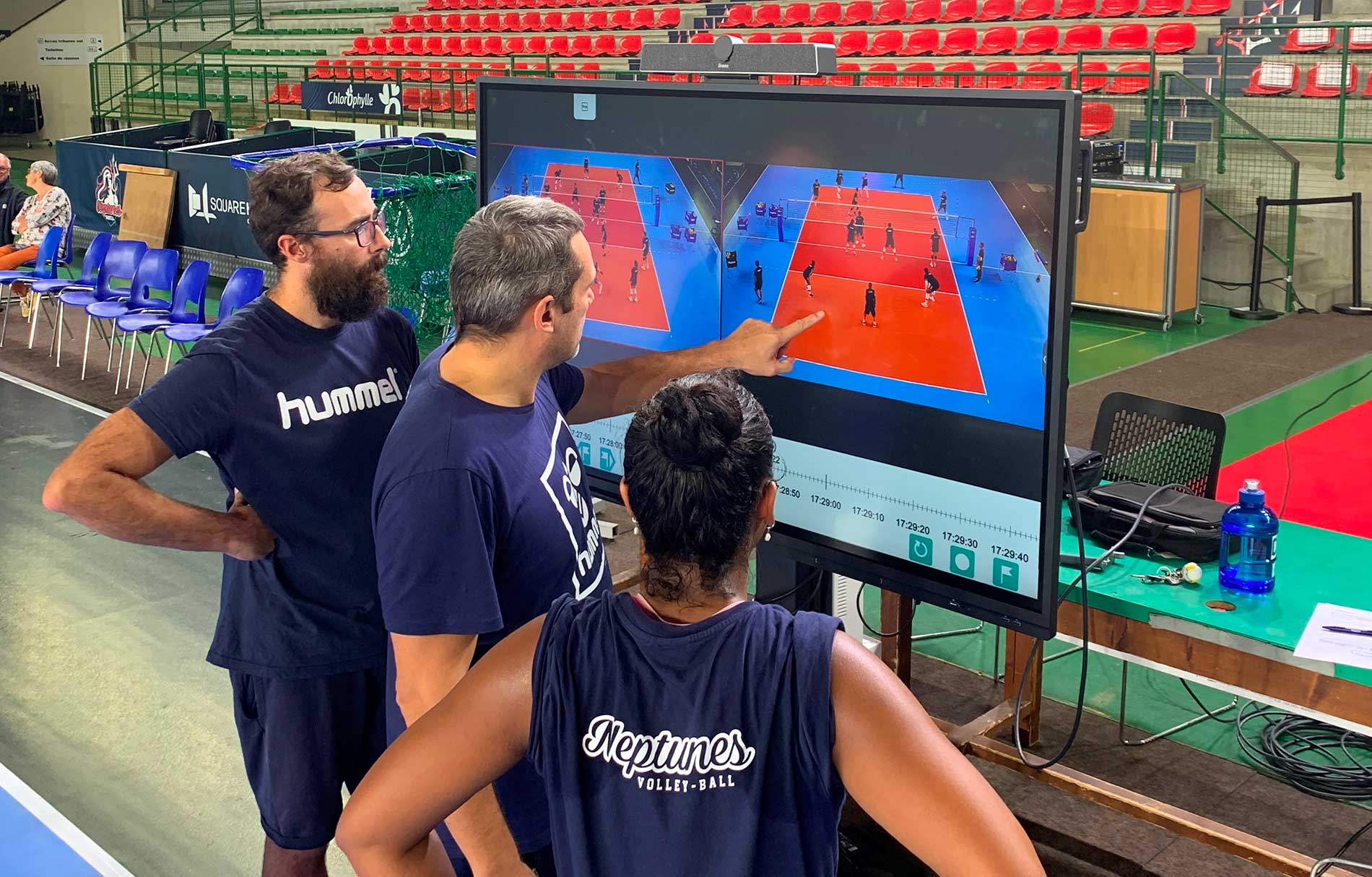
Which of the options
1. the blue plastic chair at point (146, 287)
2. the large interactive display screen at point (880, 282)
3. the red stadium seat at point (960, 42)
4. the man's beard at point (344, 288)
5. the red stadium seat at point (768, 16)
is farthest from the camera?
the red stadium seat at point (768, 16)

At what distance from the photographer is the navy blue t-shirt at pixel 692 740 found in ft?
4.24

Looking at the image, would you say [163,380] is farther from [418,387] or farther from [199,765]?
[199,765]

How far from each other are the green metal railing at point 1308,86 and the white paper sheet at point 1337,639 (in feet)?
28.6

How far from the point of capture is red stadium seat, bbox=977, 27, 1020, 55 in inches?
499

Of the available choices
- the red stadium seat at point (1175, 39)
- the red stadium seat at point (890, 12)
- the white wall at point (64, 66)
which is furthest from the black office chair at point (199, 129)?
the white wall at point (64, 66)

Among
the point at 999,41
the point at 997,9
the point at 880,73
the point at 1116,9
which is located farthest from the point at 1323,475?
the point at 997,9

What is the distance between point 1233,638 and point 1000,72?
9795mm

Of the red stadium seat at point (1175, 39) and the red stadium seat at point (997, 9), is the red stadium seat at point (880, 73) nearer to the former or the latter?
the red stadium seat at point (997, 9)

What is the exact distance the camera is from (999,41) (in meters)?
12.8

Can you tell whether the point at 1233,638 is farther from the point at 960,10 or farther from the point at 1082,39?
the point at 960,10

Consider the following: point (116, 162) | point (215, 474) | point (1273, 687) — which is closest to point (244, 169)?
point (116, 162)

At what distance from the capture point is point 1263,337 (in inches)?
383

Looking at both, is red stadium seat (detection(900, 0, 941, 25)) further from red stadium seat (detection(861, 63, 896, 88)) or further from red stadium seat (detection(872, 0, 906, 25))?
red stadium seat (detection(861, 63, 896, 88))

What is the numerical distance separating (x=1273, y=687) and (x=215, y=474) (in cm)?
565
